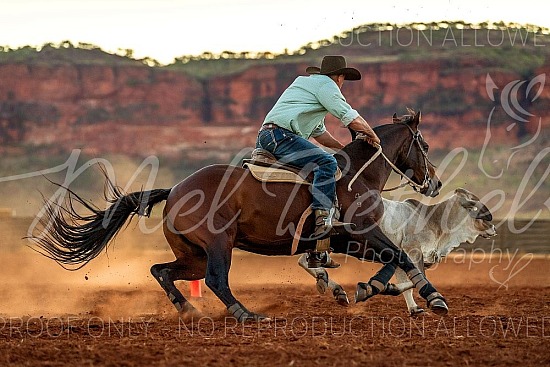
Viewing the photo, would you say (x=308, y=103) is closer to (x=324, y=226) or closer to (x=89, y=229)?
(x=324, y=226)

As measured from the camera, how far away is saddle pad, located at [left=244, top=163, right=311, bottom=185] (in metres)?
8.85

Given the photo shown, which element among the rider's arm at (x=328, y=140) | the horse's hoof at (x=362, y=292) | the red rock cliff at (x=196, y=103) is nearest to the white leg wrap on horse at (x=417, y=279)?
the horse's hoof at (x=362, y=292)

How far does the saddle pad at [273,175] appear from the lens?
885 cm

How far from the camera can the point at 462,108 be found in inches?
1853

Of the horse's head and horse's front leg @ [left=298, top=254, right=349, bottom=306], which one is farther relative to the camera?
the horse's head

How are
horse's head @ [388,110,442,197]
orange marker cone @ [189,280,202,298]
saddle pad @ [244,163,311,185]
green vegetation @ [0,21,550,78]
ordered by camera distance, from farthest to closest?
green vegetation @ [0,21,550,78]
orange marker cone @ [189,280,202,298]
horse's head @ [388,110,442,197]
saddle pad @ [244,163,311,185]

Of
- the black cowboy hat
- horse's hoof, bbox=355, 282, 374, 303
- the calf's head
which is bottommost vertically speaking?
horse's hoof, bbox=355, 282, 374, 303

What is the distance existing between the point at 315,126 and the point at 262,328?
2.32 meters

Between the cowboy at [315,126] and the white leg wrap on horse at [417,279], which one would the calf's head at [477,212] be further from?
the white leg wrap on horse at [417,279]

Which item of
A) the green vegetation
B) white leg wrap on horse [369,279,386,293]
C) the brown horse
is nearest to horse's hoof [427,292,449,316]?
the brown horse

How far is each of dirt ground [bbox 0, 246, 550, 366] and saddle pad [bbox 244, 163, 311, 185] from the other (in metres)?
1.35

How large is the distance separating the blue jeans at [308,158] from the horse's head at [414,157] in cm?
118

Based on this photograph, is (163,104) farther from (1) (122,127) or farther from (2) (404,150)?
(2) (404,150)

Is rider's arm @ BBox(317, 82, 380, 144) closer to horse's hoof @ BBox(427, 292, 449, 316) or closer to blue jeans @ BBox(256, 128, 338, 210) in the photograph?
blue jeans @ BBox(256, 128, 338, 210)
